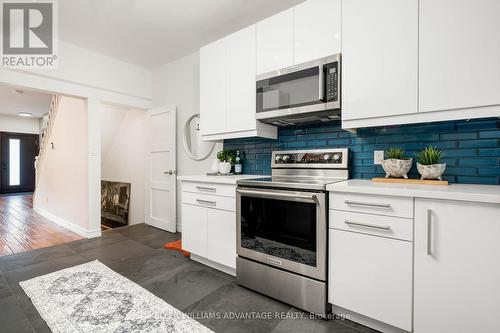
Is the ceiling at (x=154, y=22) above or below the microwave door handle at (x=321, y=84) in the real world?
above

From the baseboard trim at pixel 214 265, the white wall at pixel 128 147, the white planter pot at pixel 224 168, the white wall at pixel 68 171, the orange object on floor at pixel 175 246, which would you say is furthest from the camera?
the white wall at pixel 128 147

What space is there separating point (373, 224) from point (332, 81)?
1.09 meters

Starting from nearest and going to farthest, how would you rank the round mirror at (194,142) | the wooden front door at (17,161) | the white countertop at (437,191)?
the white countertop at (437,191)
the round mirror at (194,142)
the wooden front door at (17,161)

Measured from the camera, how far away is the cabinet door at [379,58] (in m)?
1.55

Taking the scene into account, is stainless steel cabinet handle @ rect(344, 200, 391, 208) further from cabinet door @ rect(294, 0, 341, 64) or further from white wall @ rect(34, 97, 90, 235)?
white wall @ rect(34, 97, 90, 235)

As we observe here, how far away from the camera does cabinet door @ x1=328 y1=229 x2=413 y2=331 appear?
1.38m

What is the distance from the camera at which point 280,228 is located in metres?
1.86

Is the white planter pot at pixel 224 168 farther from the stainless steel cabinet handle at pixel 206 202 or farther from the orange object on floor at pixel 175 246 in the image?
the orange object on floor at pixel 175 246

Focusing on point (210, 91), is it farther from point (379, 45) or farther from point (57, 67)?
point (57, 67)

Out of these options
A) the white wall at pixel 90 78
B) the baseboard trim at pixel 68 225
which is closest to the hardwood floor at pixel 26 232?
the baseboard trim at pixel 68 225

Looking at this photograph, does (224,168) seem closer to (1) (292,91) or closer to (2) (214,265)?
(2) (214,265)

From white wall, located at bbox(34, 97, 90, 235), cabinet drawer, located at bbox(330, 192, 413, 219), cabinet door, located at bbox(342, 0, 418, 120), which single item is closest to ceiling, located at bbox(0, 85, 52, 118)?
white wall, located at bbox(34, 97, 90, 235)

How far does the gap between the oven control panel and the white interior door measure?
196 cm
